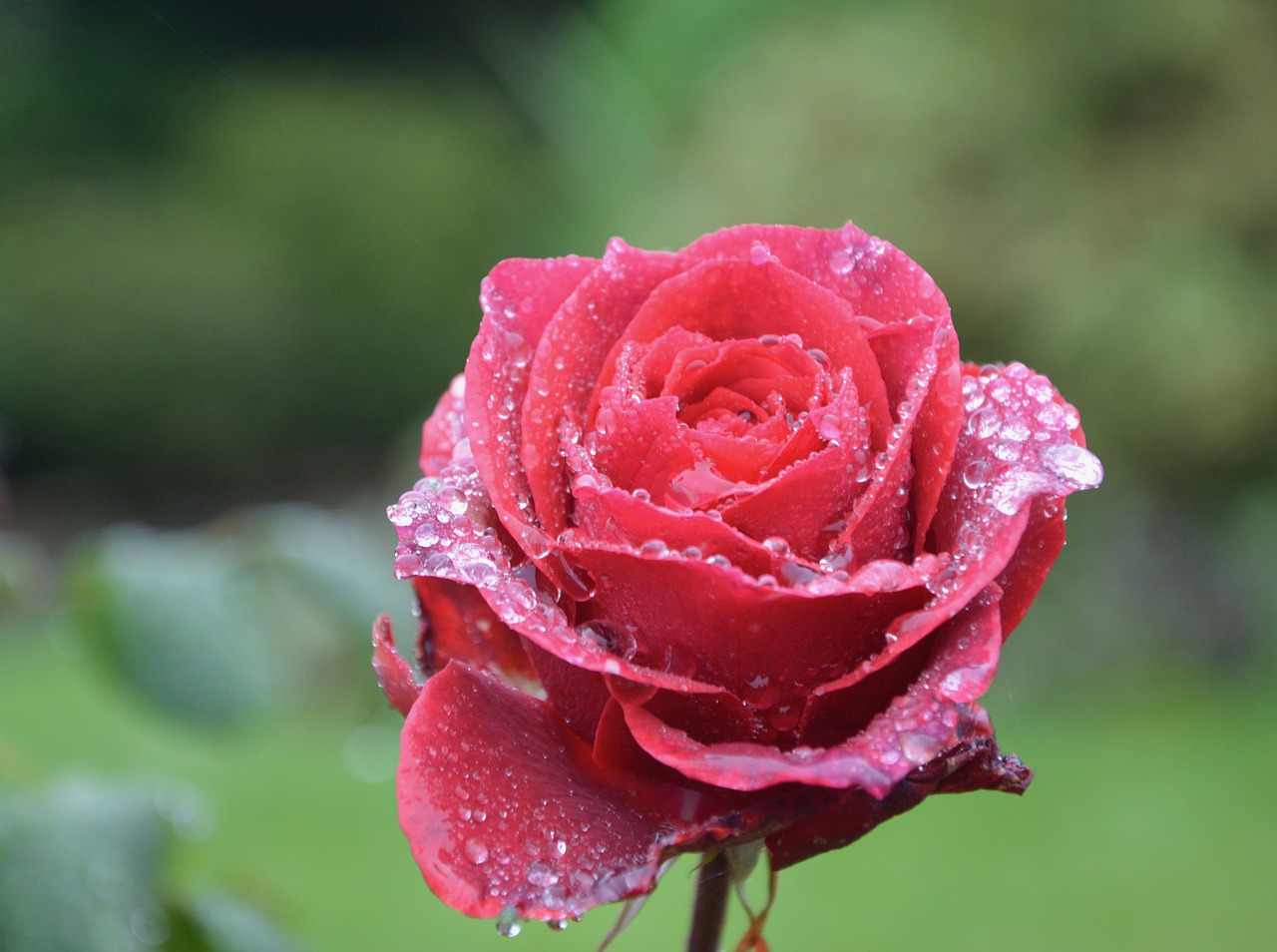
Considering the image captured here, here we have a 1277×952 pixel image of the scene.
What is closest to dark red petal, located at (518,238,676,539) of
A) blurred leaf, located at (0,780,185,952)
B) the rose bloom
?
the rose bloom

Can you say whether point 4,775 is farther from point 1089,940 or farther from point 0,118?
point 0,118

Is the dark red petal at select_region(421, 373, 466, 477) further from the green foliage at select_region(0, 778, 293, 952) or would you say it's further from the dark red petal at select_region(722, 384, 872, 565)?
the green foliage at select_region(0, 778, 293, 952)

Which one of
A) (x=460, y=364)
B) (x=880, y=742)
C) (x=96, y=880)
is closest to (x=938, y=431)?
(x=880, y=742)

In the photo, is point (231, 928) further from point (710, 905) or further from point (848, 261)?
point (848, 261)

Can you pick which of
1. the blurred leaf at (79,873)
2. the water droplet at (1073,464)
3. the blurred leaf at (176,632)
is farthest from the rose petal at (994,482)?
the blurred leaf at (176,632)

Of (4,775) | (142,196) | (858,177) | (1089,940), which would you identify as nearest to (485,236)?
(142,196)

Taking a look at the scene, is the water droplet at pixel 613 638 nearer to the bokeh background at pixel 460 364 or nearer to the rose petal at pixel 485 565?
the rose petal at pixel 485 565

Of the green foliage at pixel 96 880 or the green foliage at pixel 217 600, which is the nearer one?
the green foliage at pixel 96 880
